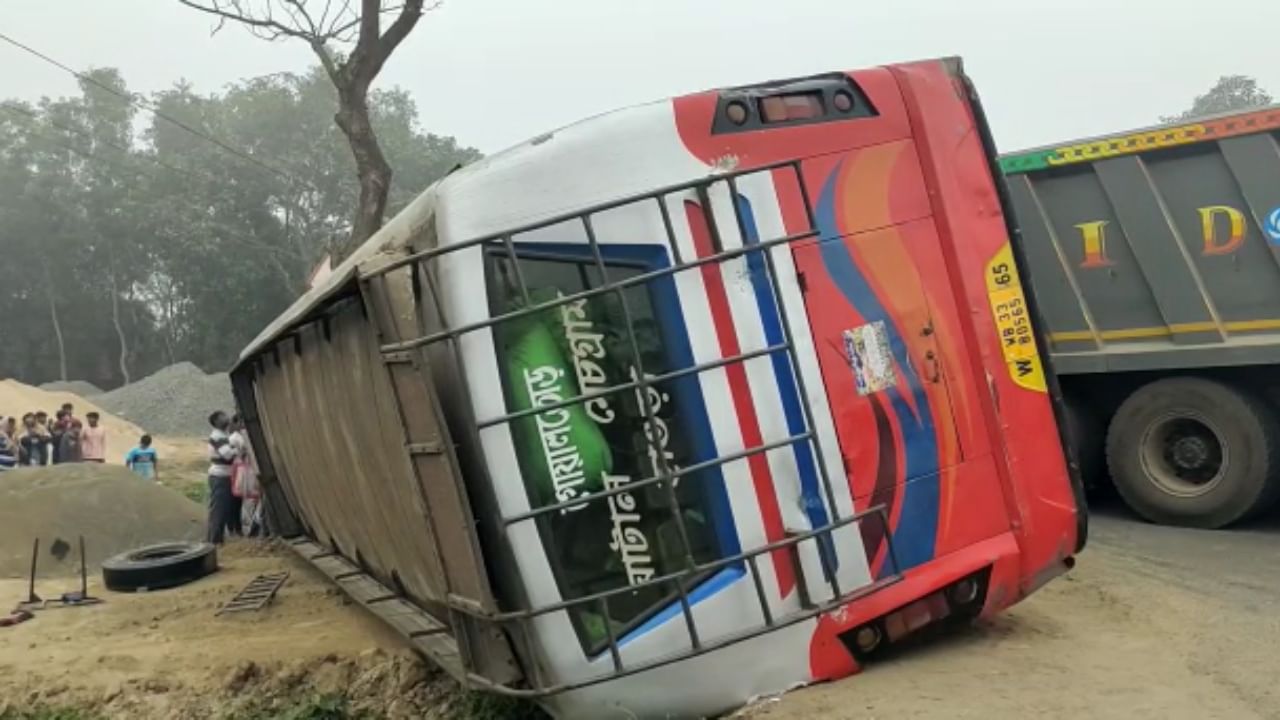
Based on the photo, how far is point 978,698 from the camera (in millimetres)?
3486

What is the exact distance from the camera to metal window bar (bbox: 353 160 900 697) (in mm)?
3422

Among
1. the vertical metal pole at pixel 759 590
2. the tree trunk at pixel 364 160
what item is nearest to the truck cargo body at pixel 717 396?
the vertical metal pole at pixel 759 590

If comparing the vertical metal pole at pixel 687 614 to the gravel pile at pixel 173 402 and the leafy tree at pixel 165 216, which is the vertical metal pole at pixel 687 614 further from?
the leafy tree at pixel 165 216

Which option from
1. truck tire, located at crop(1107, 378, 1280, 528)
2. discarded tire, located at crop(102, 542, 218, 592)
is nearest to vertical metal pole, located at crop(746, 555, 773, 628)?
truck tire, located at crop(1107, 378, 1280, 528)

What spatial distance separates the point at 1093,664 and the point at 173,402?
3016 cm

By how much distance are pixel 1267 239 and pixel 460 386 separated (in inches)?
240

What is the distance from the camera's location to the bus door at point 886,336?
373cm

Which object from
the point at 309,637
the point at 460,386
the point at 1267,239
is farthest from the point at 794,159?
the point at 1267,239

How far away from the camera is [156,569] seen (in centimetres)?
866

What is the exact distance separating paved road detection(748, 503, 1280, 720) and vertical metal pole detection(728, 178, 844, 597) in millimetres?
405

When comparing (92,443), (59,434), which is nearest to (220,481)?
(92,443)

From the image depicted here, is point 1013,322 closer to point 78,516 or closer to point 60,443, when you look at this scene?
point 78,516

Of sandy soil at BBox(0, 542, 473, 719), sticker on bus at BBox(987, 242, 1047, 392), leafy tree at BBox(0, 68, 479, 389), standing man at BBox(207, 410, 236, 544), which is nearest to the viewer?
sticker on bus at BBox(987, 242, 1047, 392)

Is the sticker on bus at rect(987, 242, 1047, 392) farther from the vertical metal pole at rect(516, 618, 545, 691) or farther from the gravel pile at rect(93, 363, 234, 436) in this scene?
the gravel pile at rect(93, 363, 234, 436)
